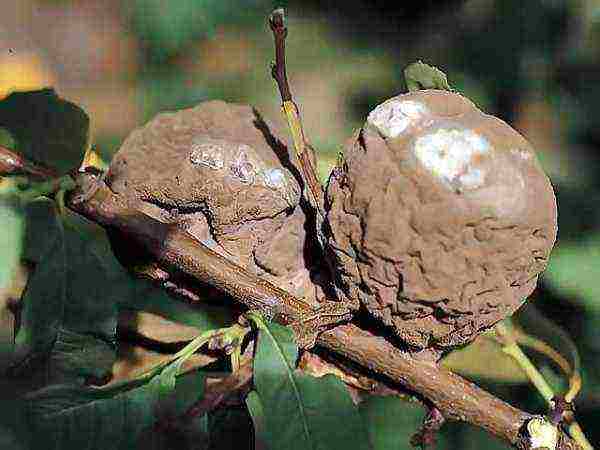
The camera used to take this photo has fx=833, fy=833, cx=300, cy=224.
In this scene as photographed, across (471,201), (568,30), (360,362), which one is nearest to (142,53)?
(568,30)

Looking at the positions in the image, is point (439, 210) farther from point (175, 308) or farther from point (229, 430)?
point (175, 308)

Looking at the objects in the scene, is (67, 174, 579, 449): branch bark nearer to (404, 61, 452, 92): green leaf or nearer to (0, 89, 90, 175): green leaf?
(0, 89, 90, 175): green leaf

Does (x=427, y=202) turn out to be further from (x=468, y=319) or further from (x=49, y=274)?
(x=49, y=274)

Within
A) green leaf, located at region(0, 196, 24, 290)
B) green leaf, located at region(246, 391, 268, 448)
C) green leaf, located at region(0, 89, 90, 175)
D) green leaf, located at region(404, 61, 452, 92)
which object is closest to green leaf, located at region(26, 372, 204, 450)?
green leaf, located at region(246, 391, 268, 448)

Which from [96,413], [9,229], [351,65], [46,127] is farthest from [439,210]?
[351,65]

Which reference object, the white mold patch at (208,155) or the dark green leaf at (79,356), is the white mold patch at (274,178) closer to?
the white mold patch at (208,155)

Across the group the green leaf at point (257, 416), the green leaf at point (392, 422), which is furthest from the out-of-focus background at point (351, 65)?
the green leaf at point (257, 416)
